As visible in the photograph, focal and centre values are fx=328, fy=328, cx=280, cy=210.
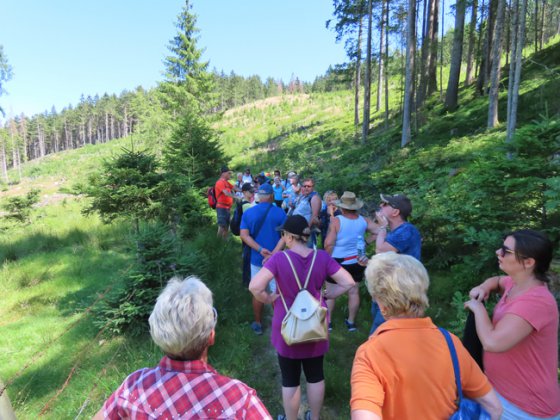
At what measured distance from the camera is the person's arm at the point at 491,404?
151 cm

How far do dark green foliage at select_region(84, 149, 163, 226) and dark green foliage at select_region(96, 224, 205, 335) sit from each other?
7.95ft

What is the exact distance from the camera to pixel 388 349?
4.84ft

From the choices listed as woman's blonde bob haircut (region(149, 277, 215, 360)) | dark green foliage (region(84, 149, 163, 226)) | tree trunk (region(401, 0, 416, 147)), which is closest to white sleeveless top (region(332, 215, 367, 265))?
woman's blonde bob haircut (region(149, 277, 215, 360))

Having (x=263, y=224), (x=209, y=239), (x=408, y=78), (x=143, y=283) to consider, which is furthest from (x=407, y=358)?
(x=408, y=78)

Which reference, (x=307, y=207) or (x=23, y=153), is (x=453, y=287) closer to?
(x=307, y=207)

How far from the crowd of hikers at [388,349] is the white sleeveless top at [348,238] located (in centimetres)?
139

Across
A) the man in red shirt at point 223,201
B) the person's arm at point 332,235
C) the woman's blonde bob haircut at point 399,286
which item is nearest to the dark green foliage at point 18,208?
the man in red shirt at point 223,201

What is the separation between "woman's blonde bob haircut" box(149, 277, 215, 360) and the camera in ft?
4.67

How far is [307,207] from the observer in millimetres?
6430

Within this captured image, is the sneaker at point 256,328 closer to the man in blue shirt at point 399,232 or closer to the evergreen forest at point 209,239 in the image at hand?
the evergreen forest at point 209,239

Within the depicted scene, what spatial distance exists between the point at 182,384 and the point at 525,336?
1795mm

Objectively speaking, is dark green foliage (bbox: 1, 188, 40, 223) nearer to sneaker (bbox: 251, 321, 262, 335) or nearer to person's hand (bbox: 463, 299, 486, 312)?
sneaker (bbox: 251, 321, 262, 335)

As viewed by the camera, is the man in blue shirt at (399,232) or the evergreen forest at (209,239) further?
the evergreen forest at (209,239)

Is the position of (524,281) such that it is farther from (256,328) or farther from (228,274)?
(228,274)
